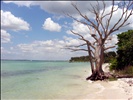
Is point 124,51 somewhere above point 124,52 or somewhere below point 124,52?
above

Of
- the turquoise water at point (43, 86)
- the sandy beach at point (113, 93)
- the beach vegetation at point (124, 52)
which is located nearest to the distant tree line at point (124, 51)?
the beach vegetation at point (124, 52)

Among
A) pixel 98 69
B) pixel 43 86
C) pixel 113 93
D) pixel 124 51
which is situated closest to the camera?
pixel 113 93

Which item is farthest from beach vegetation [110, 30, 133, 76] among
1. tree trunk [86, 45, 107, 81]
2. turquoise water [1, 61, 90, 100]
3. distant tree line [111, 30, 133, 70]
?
turquoise water [1, 61, 90, 100]

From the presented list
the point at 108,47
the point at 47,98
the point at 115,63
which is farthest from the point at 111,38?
the point at 47,98

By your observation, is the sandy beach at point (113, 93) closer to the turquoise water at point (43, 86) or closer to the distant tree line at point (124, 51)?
the turquoise water at point (43, 86)

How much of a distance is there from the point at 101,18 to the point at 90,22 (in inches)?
44.3

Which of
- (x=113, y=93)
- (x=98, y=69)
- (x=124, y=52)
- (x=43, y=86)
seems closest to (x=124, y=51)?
(x=124, y=52)

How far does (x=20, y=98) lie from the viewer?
37.5ft

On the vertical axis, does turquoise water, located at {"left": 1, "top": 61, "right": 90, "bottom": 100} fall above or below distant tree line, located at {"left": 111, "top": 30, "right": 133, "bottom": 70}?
below

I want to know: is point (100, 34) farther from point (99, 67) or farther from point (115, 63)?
point (115, 63)

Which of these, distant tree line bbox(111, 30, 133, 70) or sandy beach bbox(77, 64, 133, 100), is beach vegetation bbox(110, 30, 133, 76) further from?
sandy beach bbox(77, 64, 133, 100)

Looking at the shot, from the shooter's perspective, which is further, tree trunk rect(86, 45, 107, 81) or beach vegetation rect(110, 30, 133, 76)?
beach vegetation rect(110, 30, 133, 76)

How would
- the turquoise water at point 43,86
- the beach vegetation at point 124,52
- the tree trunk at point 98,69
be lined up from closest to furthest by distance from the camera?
1. the turquoise water at point 43,86
2. the tree trunk at point 98,69
3. the beach vegetation at point 124,52

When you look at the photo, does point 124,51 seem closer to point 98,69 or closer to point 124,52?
point 124,52
